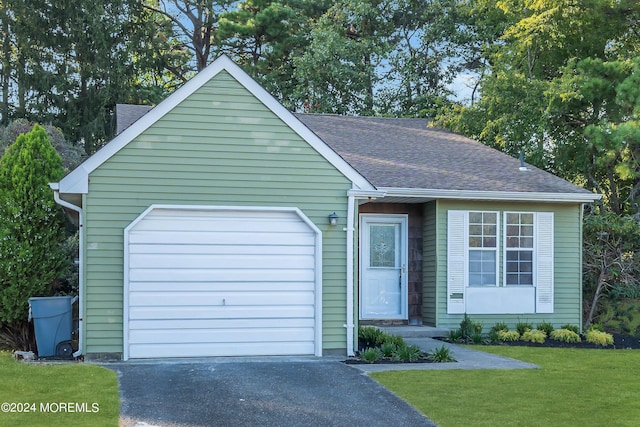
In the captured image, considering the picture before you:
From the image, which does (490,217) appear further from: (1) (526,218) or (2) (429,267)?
(2) (429,267)

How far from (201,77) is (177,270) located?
2791mm

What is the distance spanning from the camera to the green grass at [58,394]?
6.67 m

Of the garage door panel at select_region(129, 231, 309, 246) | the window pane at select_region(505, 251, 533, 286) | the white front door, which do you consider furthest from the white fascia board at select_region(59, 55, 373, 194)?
the window pane at select_region(505, 251, 533, 286)

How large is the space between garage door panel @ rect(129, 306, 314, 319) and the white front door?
3190 mm

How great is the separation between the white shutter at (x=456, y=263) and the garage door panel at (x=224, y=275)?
3739 mm

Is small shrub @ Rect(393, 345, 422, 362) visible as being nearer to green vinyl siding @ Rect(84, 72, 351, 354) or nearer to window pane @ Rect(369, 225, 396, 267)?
green vinyl siding @ Rect(84, 72, 351, 354)

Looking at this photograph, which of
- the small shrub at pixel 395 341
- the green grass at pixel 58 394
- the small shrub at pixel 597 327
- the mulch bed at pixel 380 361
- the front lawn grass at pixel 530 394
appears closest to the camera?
the green grass at pixel 58 394

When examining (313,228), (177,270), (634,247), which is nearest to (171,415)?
(177,270)

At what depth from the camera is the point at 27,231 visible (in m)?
10.7

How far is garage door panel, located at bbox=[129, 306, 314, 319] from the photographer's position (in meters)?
9.98

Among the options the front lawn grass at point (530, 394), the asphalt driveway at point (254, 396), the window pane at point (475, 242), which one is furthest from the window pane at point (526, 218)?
the asphalt driveway at point (254, 396)

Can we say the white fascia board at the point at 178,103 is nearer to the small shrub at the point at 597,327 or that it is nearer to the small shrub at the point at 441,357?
the small shrub at the point at 441,357

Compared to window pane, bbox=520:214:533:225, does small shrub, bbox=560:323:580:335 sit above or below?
below

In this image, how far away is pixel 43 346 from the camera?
33.1 ft
